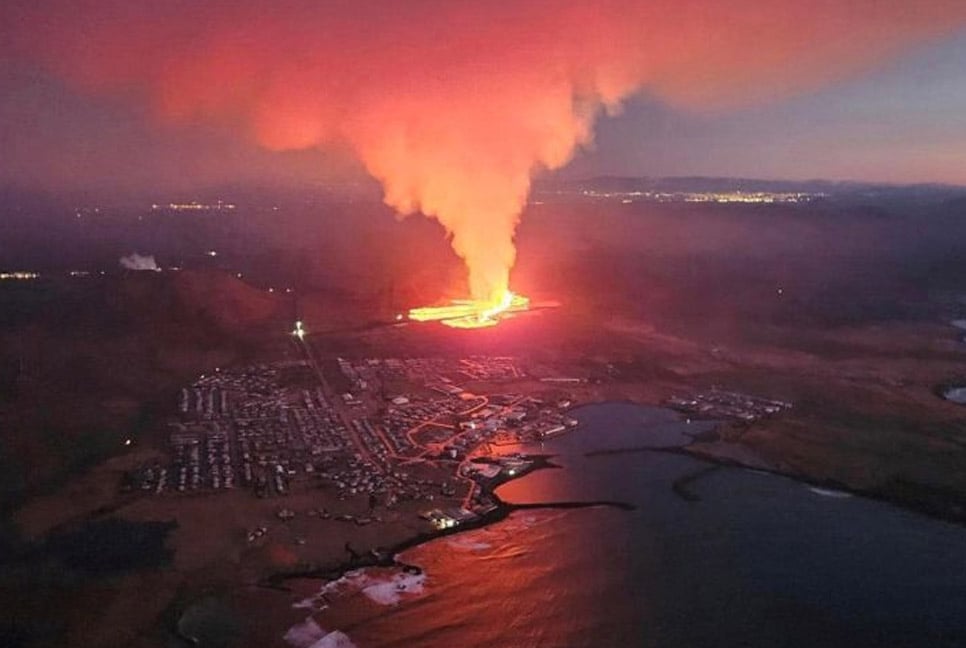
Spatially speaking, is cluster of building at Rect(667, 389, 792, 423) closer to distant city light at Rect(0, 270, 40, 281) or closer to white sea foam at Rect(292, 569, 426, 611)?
white sea foam at Rect(292, 569, 426, 611)

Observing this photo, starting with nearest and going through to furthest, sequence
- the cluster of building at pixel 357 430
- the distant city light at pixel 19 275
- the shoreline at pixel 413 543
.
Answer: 1. the shoreline at pixel 413 543
2. the cluster of building at pixel 357 430
3. the distant city light at pixel 19 275

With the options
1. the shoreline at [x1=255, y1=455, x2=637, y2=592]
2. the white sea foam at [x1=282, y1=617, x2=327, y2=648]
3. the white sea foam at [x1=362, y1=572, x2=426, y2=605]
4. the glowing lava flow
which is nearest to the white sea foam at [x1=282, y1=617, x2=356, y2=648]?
the white sea foam at [x1=282, y1=617, x2=327, y2=648]

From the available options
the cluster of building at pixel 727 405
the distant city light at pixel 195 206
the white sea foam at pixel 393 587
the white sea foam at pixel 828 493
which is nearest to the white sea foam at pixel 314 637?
the white sea foam at pixel 393 587

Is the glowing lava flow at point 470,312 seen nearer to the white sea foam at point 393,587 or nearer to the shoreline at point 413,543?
the shoreline at point 413,543

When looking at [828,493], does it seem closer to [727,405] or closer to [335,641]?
[727,405]

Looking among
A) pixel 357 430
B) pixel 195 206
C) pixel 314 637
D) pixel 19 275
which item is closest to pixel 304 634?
pixel 314 637

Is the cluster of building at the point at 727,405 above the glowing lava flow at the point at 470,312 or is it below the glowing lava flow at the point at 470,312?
below
